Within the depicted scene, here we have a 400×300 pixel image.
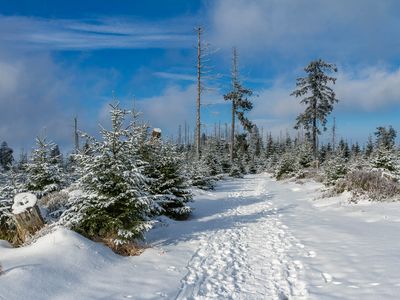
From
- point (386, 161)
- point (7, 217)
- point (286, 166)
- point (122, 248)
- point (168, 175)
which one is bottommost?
point (122, 248)

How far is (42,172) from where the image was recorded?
13.4 meters

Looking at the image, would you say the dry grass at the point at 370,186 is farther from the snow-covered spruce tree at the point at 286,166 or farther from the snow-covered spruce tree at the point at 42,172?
the snow-covered spruce tree at the point at 286,166

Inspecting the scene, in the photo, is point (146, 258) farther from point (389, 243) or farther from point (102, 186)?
point (389, 243)

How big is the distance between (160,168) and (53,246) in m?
5.61

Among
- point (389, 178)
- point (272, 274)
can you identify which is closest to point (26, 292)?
point (272, 274)

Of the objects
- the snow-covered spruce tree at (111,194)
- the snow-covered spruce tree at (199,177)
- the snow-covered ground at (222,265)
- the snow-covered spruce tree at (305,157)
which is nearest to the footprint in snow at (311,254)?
the snow-covered ground at (222,265)

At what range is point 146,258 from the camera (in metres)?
7.02

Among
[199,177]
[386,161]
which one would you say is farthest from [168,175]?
[386,161]

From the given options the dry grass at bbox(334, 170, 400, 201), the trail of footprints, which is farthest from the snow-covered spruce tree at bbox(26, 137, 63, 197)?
the dry grass at bbox(334, 170, 400, 201)

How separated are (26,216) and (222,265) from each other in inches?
160

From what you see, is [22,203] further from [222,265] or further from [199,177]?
[199,177]

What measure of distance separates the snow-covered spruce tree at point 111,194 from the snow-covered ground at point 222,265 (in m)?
0.56

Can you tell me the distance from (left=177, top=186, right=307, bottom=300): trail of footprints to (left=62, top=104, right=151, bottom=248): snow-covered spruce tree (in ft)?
5.13

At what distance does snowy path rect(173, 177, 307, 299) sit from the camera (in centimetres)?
539
